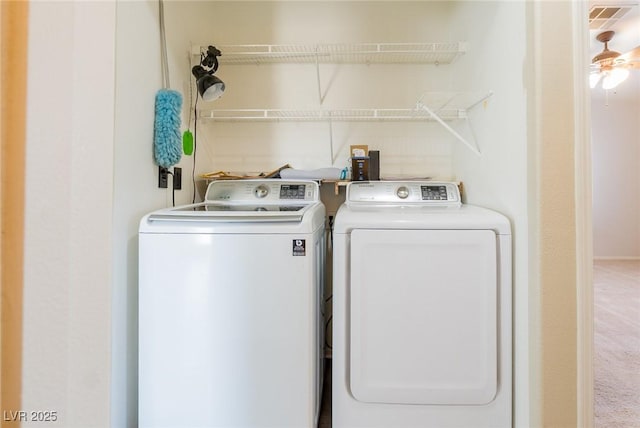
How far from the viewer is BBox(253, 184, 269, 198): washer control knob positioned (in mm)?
1747

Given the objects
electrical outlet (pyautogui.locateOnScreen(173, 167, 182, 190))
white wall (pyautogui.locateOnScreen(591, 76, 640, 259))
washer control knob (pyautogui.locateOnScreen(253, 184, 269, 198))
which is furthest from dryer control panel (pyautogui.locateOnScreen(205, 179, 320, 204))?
white wall (pyautogui.locateOnScreen(591, 76, 640, 259))

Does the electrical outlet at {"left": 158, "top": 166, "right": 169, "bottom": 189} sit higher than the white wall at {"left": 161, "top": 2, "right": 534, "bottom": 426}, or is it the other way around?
the white wall at {"left": 161, "top": 2, "right": 534, "bottom": 426}

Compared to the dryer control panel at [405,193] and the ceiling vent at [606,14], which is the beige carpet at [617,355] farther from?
the ceiling vent at [606,14]

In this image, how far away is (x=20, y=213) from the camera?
886mm

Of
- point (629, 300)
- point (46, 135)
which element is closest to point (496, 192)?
point (46, 135)

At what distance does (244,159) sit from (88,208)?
1209mm

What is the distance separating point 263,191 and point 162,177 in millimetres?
535

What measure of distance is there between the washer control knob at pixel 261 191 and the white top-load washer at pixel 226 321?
650 mm

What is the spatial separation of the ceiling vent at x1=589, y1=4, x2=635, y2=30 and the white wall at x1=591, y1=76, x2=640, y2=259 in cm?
291

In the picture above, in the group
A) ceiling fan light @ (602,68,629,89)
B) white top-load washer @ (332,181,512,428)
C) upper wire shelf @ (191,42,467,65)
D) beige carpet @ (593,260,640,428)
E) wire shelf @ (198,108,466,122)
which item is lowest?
beige carpet @ (593,260,640,428)

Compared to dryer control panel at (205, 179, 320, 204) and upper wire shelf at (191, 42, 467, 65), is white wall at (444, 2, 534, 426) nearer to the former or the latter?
upper wire shelf at (191, 42, 467, 65)

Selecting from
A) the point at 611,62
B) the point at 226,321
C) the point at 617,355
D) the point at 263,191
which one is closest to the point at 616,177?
the point at 611,62

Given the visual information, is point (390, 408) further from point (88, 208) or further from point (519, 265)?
point (88, 208)

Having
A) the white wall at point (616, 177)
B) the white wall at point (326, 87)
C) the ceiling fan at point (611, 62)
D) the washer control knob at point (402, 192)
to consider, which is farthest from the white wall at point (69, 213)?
the white wall at point (616, 177)
